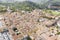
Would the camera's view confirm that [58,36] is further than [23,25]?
No

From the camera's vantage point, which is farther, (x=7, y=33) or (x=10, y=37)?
(x=7, y=33)

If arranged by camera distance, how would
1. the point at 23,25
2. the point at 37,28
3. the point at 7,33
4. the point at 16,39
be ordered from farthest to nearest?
the point at 23,25 → the point at 37,28 → the point at 7,33 → the point at 16,39

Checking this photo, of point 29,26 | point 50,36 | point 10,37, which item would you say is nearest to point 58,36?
point 50,36

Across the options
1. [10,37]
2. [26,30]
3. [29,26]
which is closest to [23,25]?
[29,26]

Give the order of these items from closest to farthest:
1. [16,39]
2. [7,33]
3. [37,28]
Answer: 1. [16,39]
2. [7,33]
3. [37,28]

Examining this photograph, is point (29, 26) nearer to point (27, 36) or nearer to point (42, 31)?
point (42, 31)

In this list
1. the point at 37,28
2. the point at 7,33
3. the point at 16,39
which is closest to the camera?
the point at 16,39

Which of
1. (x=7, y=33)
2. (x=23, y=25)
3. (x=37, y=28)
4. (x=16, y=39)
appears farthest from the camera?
(x=23, y=25)

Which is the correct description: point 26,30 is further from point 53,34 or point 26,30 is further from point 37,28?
point 53,34
